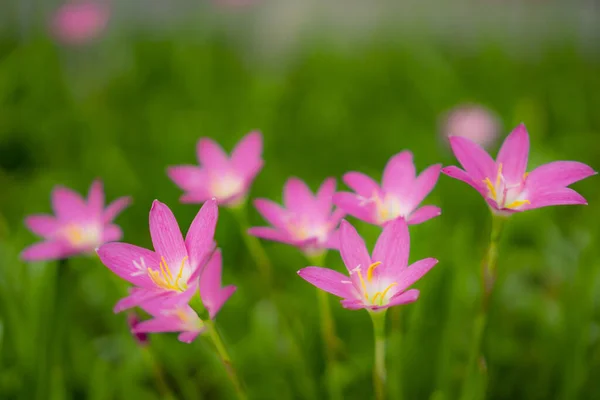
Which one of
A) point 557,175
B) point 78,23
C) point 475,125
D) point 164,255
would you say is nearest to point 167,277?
point 164,255

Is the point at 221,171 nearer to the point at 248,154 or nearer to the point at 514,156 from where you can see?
the point at 248,154

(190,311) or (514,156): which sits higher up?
(514,156)

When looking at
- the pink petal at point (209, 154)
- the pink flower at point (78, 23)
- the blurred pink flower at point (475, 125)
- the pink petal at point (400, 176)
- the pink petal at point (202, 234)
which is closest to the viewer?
the pink petal at point (202, 234)

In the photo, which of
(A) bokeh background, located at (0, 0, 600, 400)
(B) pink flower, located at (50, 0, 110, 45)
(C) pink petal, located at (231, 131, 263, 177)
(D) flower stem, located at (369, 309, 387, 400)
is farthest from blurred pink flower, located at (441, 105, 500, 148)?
(B) pink flower, located at (50, 0, 110, 45)

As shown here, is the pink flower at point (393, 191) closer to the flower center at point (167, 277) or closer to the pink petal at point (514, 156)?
the pink petal at point (514, 156)

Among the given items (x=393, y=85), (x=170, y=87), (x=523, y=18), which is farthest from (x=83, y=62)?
(x=523, y=18)

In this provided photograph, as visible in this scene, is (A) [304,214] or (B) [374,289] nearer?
(B) [374,289]

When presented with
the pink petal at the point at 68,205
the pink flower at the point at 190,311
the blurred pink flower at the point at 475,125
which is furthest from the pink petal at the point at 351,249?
the blurred pink flower at the point at 475,125
